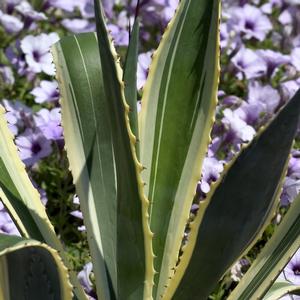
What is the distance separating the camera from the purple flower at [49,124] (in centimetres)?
209

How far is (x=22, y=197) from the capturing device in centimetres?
153

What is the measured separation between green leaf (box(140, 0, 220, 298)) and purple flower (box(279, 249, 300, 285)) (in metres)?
0.33

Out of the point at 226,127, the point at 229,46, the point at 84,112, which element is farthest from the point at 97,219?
the point at 229,46

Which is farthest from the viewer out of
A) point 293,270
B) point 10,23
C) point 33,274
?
point 10,23

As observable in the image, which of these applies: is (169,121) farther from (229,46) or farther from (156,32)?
(156,32)

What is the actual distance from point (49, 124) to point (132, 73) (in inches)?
28.8

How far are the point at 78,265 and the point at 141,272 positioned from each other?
607mm

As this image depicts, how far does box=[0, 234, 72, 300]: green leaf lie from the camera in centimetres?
122

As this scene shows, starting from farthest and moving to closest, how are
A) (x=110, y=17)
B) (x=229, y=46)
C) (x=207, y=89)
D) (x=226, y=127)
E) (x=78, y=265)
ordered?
(x=110, y=17), (x=229, y=46), (x=226, y=127), (x=78, y=265), (x=207, y=89)

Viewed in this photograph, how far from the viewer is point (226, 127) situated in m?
2.22

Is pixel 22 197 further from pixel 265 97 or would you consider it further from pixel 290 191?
pixel 265 97

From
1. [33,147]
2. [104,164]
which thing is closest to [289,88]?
[33,147]

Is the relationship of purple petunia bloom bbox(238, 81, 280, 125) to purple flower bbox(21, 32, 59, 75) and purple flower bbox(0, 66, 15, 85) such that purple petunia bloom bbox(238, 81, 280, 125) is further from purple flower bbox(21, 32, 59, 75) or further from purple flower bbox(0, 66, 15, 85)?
purple flower bbox(0, 66, 15, 85)

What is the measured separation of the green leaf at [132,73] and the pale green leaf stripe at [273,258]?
0.97 feet
